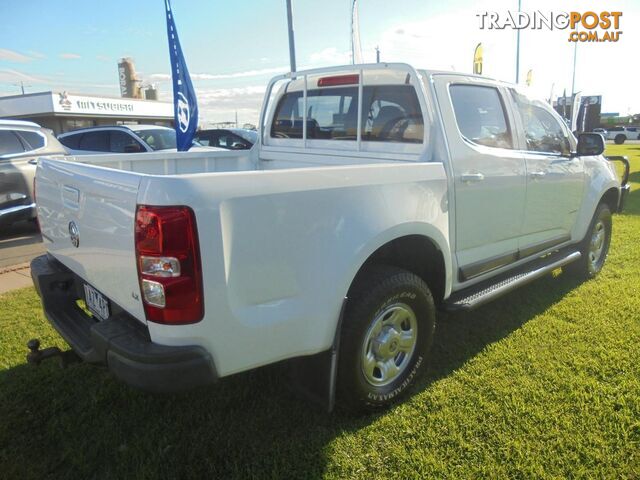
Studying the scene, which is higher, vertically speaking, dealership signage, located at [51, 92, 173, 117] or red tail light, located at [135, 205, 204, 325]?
dealership signage, located at [51, 92, 173, 117]

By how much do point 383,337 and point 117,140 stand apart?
28.5ft

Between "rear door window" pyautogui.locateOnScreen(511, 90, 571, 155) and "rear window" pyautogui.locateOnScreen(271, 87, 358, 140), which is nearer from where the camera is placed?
"rear window" pyautogui.locateOnScreen(271, 87, 358, 140)

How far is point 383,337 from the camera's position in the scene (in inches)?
111

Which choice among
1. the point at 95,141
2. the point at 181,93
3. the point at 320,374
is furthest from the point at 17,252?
the point at 320,374

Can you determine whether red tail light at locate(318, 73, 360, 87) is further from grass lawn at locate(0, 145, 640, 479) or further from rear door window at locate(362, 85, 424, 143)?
grass lawn at locate(0, 145, 640, 479)

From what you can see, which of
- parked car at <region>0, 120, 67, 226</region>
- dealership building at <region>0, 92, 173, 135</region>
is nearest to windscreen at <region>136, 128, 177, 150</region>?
parked car at <region>0, 120, 67, 226</region>

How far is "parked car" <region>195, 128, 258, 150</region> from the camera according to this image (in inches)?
494

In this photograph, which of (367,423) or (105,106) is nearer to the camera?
(367,423)

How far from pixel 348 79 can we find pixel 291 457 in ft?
8.67

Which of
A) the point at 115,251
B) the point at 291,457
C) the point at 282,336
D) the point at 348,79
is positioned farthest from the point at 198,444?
the point at 348,79

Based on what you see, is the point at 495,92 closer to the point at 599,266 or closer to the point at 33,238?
the point at 599,266

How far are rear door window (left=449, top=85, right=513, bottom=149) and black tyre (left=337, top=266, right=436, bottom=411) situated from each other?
4.00 feet

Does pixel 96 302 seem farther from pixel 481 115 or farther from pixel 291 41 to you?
pixel 291 41

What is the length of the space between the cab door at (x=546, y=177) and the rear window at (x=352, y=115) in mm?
1065
